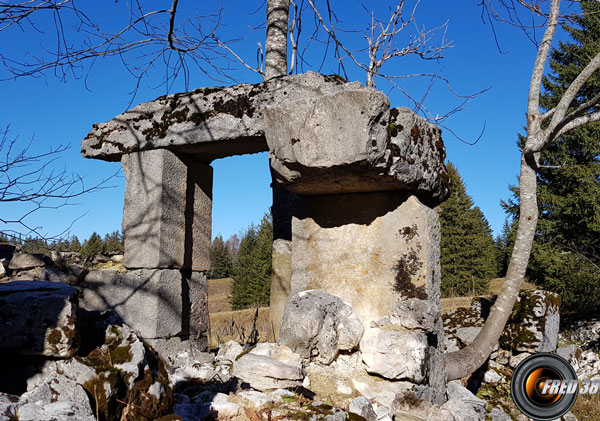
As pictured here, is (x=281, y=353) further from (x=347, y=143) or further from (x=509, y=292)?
(x=509, y=292)

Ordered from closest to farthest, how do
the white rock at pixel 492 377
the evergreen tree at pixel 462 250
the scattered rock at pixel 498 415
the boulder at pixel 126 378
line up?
the boulder at pixel 126 378
the scattered rock at pixel 498 415
the white rock at pixel 492 377
the evergreen tree at pixel 462 250

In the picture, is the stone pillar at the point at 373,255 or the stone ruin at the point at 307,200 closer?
the stone ruin at the point at 307,200

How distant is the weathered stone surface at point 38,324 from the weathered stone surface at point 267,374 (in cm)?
160

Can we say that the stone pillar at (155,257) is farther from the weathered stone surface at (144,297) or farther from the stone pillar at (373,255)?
the stone pillar at (373,255)

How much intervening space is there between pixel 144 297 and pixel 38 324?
2.66 m

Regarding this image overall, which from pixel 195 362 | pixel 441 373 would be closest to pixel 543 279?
pixel 441 373

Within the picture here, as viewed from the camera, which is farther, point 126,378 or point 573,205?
point 573,205

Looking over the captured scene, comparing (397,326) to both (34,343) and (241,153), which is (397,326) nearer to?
(241,153)

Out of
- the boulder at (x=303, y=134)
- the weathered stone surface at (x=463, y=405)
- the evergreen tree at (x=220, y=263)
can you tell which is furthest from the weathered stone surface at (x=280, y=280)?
the evergreen tree at (x=220, y=263)

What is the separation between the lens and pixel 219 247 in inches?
1312

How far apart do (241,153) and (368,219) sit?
4.79 ft

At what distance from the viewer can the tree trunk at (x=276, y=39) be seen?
275 inches

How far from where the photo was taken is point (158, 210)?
4.63 meters

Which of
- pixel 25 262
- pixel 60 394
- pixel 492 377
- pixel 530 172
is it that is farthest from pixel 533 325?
pixel 25 262
